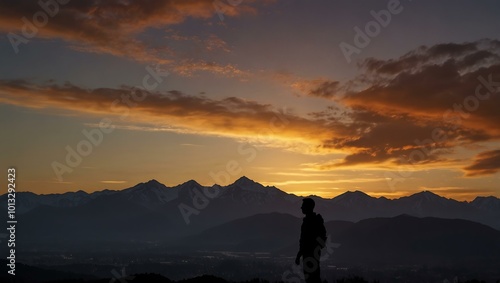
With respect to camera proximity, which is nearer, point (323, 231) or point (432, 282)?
point (323, 231)

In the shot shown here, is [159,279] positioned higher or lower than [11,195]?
lower

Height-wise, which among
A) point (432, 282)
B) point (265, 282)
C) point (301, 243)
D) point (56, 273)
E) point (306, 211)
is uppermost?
point (306, 211)

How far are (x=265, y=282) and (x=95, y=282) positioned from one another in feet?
31.4

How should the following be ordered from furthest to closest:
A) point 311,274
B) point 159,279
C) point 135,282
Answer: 1. point 159,279
2. point 135,282
3. point 311,274

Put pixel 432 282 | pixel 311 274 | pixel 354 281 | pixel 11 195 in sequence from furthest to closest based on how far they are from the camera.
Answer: pixel 432 282 < pixel 11 195 < pixel 354 281 < pixel 311 274

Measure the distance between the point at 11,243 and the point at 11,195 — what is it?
5.28m

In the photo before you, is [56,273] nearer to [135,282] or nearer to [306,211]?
[135,282]

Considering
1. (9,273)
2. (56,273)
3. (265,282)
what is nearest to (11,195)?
(265,282)

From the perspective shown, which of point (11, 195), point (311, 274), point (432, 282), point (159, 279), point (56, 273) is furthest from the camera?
point (432, 282)

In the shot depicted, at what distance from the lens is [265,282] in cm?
2514

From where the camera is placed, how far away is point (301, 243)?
1875 centimetres

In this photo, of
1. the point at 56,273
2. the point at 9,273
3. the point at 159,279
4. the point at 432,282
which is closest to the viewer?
the point at 159,279

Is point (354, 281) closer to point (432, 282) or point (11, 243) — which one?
point (11, 243)

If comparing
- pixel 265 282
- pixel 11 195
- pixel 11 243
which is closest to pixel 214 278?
pixel 265 282
